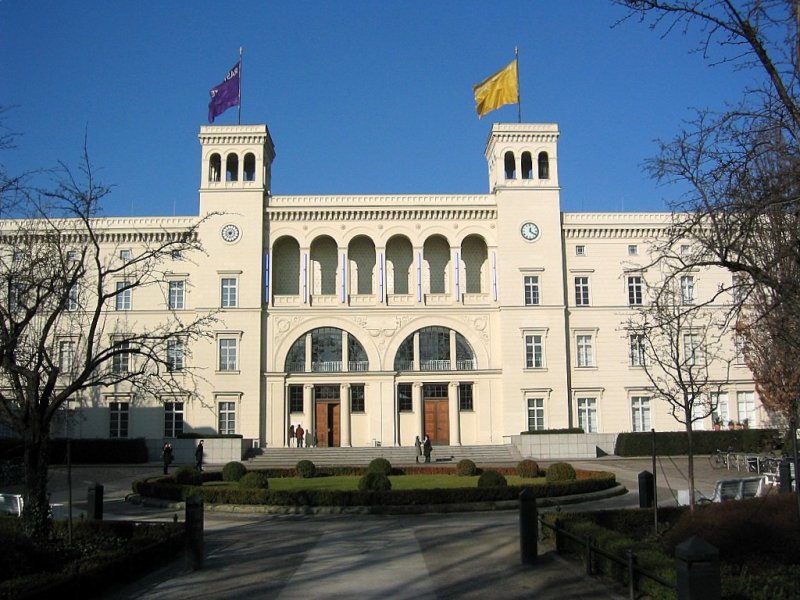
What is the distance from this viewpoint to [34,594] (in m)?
10.9

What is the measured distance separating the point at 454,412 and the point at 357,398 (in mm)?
6086

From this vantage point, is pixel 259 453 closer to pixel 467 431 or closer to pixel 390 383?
pixel 390 383

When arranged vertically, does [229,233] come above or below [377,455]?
above

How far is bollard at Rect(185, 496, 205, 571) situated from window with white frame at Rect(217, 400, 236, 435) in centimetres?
3398

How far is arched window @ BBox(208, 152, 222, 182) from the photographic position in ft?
171

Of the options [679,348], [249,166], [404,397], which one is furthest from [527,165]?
[679,348]

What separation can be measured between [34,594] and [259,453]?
36.3 meters

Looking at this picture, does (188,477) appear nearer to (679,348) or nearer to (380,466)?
(380,466)

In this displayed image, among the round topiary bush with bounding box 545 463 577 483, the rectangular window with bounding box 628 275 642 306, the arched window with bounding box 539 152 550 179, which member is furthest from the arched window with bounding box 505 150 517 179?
the round topiary bush with bounding box 545 463 577 483

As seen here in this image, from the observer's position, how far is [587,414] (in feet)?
166

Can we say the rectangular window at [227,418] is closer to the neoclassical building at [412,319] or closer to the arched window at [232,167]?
the neoclassical building at [412,319]

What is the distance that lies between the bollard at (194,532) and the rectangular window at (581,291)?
130 feet

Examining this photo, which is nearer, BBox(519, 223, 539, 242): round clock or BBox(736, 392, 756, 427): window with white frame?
BBox(736, 392, 756, 427): window with white frame

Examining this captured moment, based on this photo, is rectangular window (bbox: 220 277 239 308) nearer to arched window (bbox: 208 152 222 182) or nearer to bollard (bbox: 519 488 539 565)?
arched window (bbox: 208 152 222 182)
